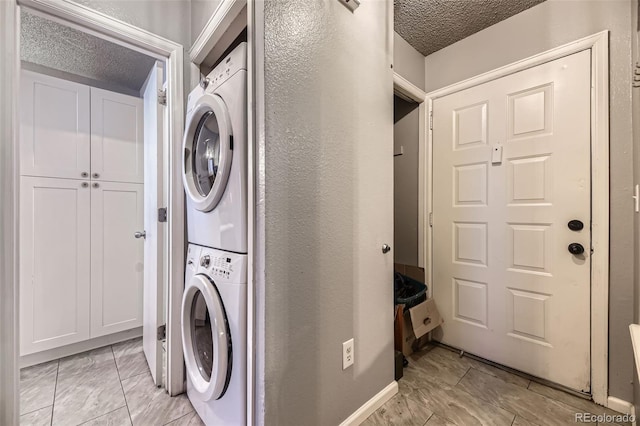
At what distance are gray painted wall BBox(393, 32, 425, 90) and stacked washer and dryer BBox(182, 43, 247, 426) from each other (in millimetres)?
1362

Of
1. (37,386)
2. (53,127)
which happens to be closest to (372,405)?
(37,386)

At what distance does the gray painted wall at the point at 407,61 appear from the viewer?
6.38 feet

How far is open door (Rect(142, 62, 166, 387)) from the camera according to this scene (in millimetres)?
1574

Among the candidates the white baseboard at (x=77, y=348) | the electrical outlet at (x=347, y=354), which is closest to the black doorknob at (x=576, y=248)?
the electrical outlet at (x=347, y=354)

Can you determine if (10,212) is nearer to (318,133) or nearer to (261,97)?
(261,97)

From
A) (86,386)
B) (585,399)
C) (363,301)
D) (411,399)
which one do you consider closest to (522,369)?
(585,399)

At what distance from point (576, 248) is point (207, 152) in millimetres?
2106

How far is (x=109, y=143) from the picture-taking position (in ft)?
7.06

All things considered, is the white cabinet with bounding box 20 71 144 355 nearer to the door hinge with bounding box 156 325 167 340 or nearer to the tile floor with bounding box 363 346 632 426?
the door hinge with bounding box 156 325 167 340

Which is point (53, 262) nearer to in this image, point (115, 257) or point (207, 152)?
point (115, 257)

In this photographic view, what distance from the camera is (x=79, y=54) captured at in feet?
6.45

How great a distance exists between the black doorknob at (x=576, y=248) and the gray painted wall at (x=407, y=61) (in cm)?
152

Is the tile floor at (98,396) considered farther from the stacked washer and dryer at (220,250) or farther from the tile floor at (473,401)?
the tile floor at (473,401)

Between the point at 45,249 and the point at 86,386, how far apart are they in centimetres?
101
